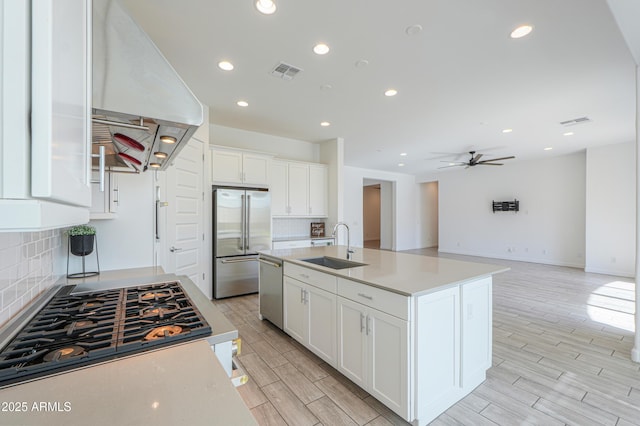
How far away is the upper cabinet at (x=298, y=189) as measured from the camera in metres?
5.23

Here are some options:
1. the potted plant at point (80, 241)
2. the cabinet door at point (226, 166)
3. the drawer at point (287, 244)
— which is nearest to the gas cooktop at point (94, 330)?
the potted plant at point (80, 241)

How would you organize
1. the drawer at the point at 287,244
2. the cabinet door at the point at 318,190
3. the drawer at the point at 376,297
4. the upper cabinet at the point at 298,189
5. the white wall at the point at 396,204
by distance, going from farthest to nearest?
1. the white wall at the point at 396,204
2. the cabinet door at the point at 318,190
3. the upper cabinet at the point at 298,189
4. the drawer at the point at 287,244
5. the drawer at the point at 376,297

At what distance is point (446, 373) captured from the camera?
189 centimetres

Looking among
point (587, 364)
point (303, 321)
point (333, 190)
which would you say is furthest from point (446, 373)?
point (333, 190)

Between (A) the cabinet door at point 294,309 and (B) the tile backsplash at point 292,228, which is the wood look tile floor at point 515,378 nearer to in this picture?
(A) the cabinet door at point 294,309

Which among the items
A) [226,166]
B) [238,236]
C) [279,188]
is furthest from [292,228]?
[226,166]

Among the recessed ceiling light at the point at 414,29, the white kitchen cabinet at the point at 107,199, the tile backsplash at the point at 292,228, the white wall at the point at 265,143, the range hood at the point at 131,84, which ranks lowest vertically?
the tile backsplash at the point at 292,228

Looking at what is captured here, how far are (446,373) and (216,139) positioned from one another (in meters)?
4.68

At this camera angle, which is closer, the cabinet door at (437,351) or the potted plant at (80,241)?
the cabinet door at (437,351)

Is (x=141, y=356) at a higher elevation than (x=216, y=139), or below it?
below

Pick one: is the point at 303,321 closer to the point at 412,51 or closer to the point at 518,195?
the point at 412,51

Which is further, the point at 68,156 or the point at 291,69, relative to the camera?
the point at 291,69

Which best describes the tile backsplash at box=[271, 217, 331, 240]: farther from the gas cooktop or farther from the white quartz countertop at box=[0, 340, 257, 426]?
the white quartz countertop at box=[0, 340, 257, 426]

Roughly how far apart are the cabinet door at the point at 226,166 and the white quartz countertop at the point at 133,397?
12.6 ft
